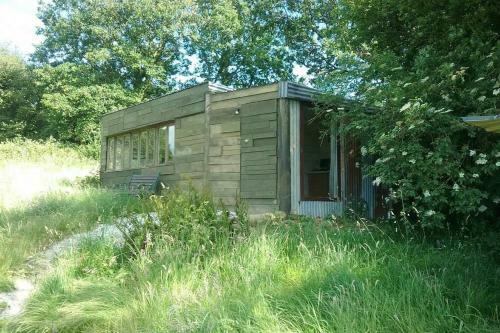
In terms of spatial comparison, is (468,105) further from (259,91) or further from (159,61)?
(159,61)

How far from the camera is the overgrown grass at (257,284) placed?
11.2 ft

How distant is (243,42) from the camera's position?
2712cm

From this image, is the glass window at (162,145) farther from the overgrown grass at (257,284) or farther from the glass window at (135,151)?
the overgrown grass at (257,284)

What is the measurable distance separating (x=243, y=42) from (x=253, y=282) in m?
24.4

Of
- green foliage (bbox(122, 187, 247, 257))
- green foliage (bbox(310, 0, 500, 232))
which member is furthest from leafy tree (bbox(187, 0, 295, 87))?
green foliage (bbox(122, 187, 247, 257))

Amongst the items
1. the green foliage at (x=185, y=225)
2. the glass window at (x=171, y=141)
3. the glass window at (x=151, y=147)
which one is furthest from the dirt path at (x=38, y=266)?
the glass window at (x=151, y=147)

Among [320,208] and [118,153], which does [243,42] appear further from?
[320,208]

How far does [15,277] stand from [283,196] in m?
5.10

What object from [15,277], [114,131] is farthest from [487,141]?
[114,131]

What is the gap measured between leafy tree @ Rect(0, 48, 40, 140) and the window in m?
15.8

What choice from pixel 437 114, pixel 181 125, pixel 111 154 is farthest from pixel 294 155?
pixel 111 154

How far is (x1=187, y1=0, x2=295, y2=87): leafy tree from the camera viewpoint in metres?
26.3

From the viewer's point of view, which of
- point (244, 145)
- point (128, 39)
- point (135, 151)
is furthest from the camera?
point (128, 39)

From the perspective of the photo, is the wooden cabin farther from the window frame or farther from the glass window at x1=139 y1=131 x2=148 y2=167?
the glass window at x1=139 y1=131 x2=148 y2=167
